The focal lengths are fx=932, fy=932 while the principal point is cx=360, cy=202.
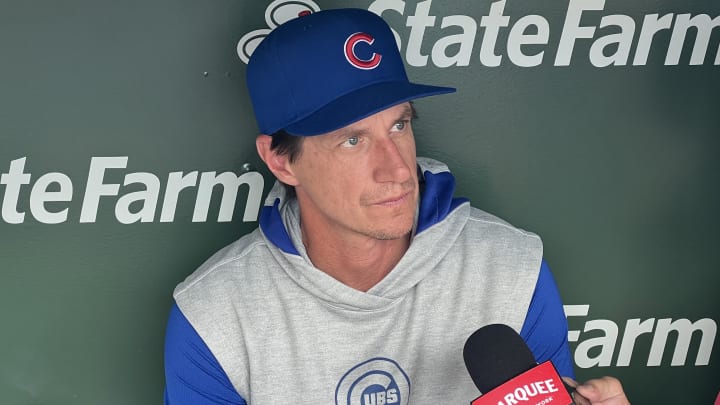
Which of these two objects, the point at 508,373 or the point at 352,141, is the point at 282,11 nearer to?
the point at 352,141

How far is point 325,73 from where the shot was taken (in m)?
1.51

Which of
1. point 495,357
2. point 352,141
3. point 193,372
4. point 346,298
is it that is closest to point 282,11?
point 352,141

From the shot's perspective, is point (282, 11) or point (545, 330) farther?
point (282, 11)

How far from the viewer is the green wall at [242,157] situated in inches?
73.1

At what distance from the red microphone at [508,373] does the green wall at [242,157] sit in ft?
2.24

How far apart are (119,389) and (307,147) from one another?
81cm

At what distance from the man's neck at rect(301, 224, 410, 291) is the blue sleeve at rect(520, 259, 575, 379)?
253mm

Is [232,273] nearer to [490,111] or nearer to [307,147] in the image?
[307,147]

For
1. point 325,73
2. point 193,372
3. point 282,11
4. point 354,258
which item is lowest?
point 193,372

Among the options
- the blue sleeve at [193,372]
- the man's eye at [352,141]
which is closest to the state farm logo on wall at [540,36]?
the man's eye at [352,141]

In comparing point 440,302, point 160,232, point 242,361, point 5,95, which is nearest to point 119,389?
point 160,232

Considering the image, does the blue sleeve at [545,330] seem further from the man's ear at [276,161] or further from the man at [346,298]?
the man's ear at [276,161]

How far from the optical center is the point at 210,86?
6.18ft

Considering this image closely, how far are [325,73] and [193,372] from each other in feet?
1.89
